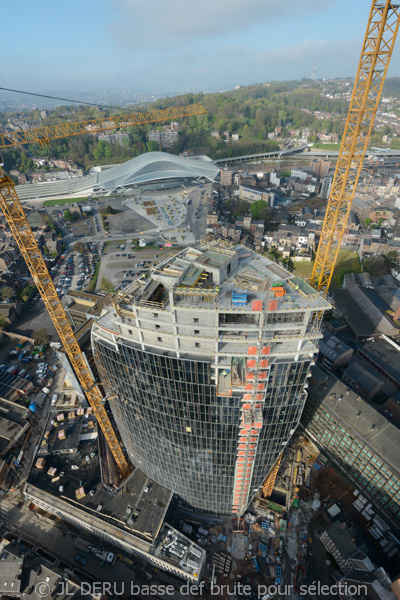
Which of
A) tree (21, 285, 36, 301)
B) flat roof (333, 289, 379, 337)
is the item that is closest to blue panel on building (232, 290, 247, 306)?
flat roof (333, 289, 379, 337)

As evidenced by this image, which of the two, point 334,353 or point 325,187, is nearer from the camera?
point 334,353

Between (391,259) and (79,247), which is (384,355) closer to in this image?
(391,259)

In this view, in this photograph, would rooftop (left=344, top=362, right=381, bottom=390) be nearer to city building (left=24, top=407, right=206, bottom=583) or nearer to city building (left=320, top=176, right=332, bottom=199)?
city building (left=24, top=407, right=206, bottom=583)

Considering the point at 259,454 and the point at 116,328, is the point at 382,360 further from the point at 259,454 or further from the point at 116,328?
the point at 116,328

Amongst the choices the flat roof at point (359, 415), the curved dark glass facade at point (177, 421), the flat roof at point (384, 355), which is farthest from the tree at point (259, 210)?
the curved dark glass facade at point (177, 421)

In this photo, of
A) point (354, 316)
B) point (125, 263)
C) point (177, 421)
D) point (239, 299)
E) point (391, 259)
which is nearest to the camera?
point (239, 299)

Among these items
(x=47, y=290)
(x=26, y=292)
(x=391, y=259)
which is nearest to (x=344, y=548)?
(x=47, y=290)

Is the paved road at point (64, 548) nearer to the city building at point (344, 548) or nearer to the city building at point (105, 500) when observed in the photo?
the city building at point (105, 500)
